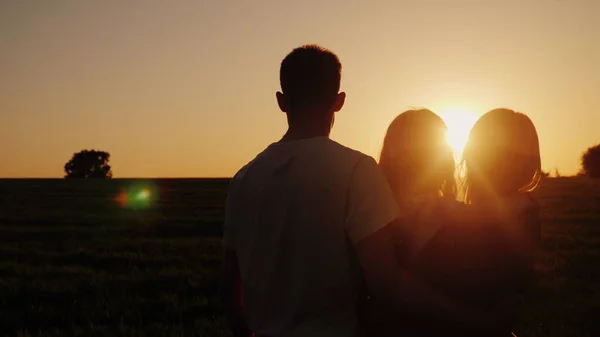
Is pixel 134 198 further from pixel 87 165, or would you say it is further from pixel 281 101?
→ pixel 87 165

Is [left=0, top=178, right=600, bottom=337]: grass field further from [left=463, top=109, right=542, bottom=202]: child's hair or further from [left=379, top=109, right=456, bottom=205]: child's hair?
[left=463, top=109, right=542, bottom=202]: child's hair

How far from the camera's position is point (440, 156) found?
14.1ft

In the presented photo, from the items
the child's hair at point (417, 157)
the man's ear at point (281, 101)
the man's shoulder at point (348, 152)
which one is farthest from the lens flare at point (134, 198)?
the man's shoulder at point (348, 152)

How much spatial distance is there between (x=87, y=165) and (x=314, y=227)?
568 feet

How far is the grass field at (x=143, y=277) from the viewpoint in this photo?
1092cm

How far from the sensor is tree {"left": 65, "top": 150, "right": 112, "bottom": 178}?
551 ft

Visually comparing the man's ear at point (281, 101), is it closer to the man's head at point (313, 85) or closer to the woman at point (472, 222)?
the man's head at point (313, 85)

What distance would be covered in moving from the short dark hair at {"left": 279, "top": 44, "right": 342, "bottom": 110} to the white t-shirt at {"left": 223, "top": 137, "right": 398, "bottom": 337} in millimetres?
216

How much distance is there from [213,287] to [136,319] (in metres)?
3.25

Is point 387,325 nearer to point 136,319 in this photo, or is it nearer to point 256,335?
point 256,335

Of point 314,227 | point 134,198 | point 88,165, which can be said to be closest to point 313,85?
point 314,227

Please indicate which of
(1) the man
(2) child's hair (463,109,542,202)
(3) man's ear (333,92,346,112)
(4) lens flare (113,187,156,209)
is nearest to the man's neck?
(1) the man

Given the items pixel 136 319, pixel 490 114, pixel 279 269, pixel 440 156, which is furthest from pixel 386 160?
pixel 136 319

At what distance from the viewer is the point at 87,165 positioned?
6663 inches
